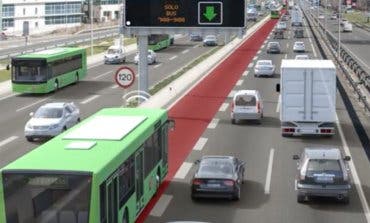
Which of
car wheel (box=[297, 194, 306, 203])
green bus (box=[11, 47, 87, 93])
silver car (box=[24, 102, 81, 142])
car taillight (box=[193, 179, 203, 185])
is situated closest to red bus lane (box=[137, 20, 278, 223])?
car taillight (box=[193, 179, 203, 185])

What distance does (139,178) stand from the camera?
1991 centimetres

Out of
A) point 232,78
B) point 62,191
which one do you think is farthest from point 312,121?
point 232,78

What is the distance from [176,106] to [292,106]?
1263 centimetres

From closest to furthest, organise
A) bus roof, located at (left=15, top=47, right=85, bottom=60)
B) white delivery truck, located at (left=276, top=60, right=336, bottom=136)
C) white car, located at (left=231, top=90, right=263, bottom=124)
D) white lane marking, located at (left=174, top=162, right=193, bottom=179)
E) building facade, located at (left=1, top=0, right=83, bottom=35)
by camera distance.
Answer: white lane marking, located at (left=174, top=162, right=193, bottom=179)
white delivery truck, located at (left=276, top=60, right=336, bottom=136)
white car, located at (left=231, top=90, right=263, bottom=124)
bus roof, located at (left=15, top=47, right=85, bottom=60)
building facade, located at (left=1, top=0, right=83, bottom=35)

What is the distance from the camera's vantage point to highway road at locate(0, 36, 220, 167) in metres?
32.6

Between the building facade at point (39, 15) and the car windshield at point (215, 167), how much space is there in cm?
14024

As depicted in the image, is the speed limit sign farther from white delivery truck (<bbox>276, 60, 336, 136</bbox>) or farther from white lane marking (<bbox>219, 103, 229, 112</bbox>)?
white lane marking (<bbox>219, 103, 229, 112</bbox>)

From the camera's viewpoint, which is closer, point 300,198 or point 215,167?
point 300,198

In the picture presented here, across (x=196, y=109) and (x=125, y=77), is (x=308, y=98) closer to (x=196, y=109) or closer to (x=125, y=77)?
(x=125, y=77)

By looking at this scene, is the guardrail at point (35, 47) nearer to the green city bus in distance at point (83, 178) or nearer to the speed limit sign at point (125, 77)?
the speed limit sign at point (125, 77)

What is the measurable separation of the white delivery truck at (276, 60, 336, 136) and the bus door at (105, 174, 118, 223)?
1750cm

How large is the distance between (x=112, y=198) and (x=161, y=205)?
578 cm

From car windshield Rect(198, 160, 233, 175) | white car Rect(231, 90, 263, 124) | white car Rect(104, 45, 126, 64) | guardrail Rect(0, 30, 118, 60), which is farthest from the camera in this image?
guardrail Rect(0, 30, 118, 60)

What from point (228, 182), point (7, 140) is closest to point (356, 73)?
point (7, 140)
